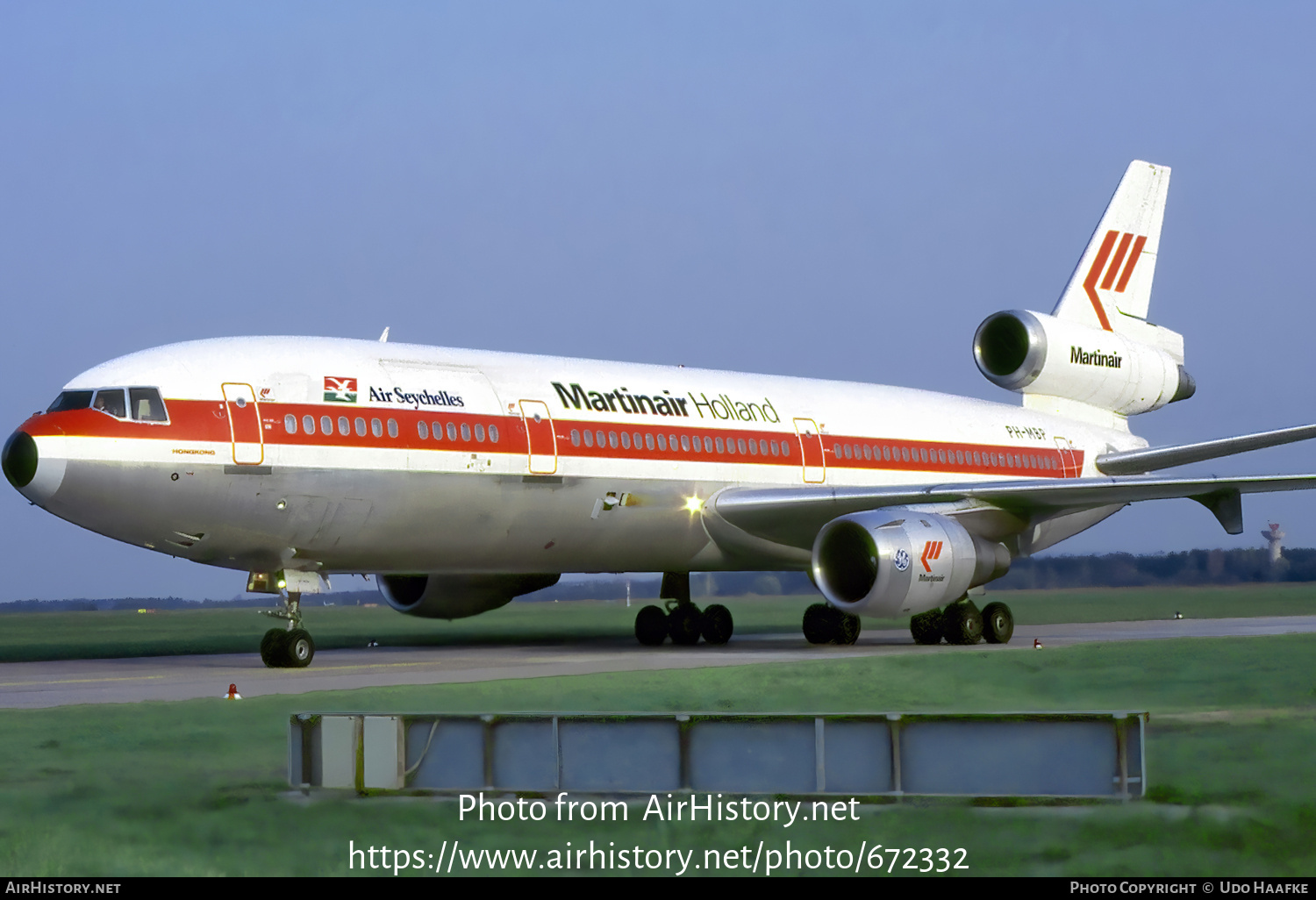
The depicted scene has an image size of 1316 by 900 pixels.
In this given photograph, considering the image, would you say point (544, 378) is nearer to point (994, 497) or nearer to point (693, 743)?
point (994, 497)

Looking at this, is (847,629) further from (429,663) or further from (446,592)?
(429,663)

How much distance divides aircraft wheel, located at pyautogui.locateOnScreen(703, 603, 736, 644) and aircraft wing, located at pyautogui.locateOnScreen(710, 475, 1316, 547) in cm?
251

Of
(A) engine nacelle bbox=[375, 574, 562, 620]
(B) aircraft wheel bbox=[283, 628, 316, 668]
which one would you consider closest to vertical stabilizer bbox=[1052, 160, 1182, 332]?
(A) engine nacelle bbox=[375, 574, 562, 620]

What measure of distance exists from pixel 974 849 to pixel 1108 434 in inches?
842

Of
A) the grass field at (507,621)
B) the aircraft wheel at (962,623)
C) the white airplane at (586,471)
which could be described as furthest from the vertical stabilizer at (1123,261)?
the aircraft wheel at (962,623)

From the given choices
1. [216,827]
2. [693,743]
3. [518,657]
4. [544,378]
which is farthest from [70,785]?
[544,378]

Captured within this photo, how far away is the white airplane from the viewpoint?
14.6 metres

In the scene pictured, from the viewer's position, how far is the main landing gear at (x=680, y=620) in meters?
22.0

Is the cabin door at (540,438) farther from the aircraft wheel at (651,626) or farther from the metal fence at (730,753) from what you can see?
the metal fence at (730,753)

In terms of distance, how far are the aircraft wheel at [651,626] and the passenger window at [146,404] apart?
9.13 m

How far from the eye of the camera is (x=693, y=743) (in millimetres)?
6801

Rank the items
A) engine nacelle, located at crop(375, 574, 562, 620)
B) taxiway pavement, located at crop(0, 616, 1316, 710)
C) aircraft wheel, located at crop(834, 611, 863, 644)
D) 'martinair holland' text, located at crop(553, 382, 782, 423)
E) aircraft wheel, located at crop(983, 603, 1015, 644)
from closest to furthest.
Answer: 1. taxiway pavement, located at crop(0, 616, 1316, 710)
2. 'martinair holland' text, located at crop(553, 382, 782, 423)
3. aircraft wheel, located at crop(983, 603, 1015, 644)
4. aircraft wheel, located at crop(834, 611, 863, 644)
5. engine nacelle, located at crop(375, 574, 562, 620)

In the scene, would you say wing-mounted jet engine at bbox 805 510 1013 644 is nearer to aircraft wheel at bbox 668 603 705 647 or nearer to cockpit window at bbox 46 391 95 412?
aircraft wheel at bbox 668 603 705 647

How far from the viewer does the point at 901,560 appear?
16.9 m
